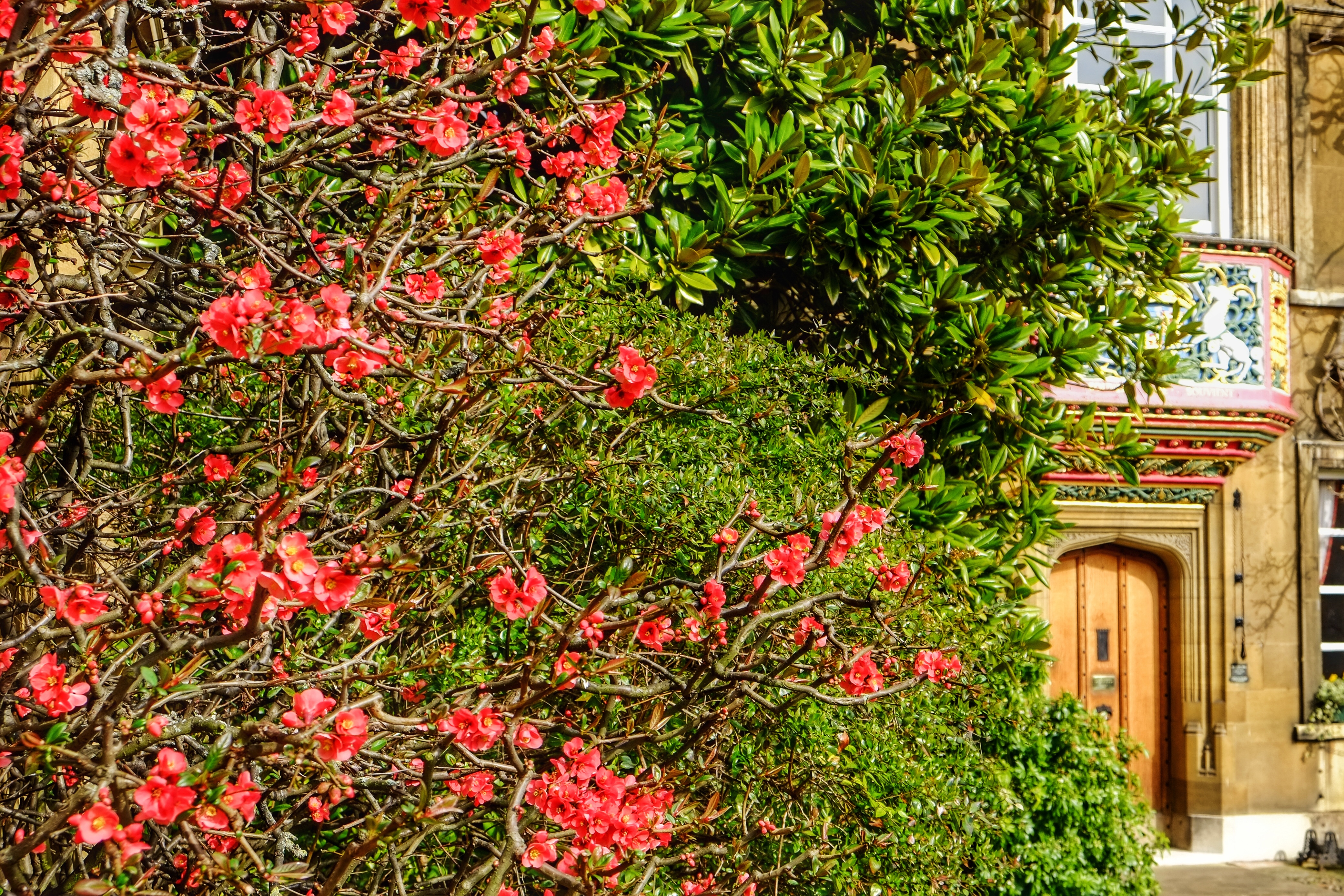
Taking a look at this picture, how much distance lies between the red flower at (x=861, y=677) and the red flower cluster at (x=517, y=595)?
→ 0.91m

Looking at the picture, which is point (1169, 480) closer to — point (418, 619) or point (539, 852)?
point (418, 619)

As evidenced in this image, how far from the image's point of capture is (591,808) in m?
2.25

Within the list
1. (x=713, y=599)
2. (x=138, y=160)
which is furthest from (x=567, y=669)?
(x=138, y=160)

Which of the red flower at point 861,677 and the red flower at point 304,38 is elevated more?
the red flower at point 304,38

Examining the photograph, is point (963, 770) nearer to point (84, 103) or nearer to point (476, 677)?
point (476, 677)

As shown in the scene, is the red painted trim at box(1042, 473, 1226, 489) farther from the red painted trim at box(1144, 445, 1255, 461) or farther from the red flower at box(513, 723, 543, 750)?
the red flower at box(513, 723, 543, 750)

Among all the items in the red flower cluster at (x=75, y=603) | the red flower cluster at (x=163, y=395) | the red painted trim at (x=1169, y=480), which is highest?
the red painted trim at (x=1169, y=480)

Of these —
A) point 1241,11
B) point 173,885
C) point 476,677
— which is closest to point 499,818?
point 476,677

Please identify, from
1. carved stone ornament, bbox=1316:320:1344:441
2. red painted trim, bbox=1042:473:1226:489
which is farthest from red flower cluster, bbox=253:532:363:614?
carved stone ornament, bbox=1316:320:1344:441

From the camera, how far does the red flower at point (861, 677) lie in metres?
2.82

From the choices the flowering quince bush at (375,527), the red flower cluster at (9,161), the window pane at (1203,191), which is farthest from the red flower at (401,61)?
the window pane at (1203,191)

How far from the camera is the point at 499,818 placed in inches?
118

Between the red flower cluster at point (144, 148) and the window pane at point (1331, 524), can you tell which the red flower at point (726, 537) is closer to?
the red flower cluster at point (144, 148)

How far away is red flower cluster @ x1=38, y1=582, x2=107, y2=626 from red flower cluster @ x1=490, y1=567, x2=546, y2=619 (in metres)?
0.72
